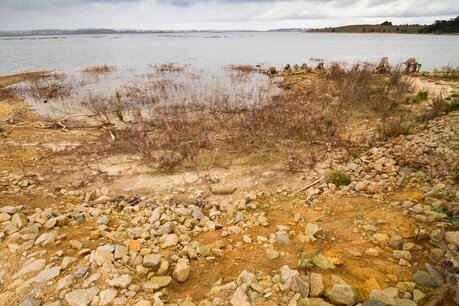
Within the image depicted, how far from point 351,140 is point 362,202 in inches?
152

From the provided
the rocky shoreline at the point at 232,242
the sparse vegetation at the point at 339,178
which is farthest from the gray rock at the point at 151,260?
the sparse vegetation at the point at 339,178

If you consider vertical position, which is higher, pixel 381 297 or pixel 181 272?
pixel 381 297

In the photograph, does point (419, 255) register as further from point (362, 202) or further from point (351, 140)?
point (351, 140)

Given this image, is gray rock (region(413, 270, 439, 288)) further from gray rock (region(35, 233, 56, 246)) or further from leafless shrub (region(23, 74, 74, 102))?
leafless shrub (region(23, 74, 74, 102))

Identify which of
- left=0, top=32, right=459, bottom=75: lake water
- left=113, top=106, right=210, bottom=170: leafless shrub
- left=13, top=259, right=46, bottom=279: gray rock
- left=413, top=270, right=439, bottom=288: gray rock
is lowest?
left=0, top=32, right=459, bottom=75: lake water

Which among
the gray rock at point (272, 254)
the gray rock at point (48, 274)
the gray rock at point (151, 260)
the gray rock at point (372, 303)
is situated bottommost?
the gray rock at point (272, 254)

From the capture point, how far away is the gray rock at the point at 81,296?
330 cm

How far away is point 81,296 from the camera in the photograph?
11.1ft

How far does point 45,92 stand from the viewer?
17609 millimetres

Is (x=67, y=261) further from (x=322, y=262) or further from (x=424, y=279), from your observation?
(x=424, y=279)

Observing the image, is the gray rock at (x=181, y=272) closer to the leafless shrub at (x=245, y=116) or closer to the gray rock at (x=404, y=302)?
the gray rock at (x=404, y=302)

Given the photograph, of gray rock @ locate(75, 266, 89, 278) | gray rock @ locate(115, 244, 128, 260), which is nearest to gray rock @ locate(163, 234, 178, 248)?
gray rock @ locate(115, 244, 128, 260)

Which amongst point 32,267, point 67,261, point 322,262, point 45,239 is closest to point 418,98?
point 322,262

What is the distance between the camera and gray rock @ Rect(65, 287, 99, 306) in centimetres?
330
